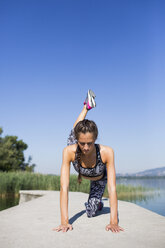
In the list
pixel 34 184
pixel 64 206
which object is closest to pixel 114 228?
pixel 64 206

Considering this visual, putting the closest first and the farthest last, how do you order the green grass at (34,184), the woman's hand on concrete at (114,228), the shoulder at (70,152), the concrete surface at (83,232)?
the concrete surface at (83,232) < the woman's hand on concrete at (114,228) < the shoulder at (70,152) < the green grass at (34,184)

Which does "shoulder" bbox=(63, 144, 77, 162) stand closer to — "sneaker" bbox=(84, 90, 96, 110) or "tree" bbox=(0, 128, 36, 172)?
"sneaker" bbox=(84, 90, 96, 110)

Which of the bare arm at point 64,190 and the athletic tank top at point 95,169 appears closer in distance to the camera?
the bare arm at point 64,190

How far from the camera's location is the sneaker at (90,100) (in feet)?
14.9

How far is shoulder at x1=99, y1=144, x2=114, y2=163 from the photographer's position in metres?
2.92

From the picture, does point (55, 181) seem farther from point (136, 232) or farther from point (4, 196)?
point (136, 232)

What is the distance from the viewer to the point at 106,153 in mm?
2939

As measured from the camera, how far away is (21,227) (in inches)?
120

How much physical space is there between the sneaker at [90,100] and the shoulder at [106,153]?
1.63 metres

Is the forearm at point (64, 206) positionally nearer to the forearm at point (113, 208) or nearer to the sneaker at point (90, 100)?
the forearm at point (113, 208)

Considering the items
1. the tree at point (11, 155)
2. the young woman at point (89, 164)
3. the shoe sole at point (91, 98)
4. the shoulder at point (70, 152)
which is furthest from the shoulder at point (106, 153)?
the tree at point (11, 155)

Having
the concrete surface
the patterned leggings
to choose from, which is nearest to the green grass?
the concrete surface

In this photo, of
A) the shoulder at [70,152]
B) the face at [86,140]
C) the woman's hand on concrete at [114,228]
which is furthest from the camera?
the shoulder at [70,152]

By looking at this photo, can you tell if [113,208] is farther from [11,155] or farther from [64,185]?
[11,155]
